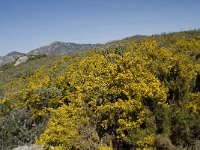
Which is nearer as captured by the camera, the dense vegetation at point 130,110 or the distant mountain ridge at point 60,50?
the dense vegetation at point 130,110

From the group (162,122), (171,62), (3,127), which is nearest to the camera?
(162,122)

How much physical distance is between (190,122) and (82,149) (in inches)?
133

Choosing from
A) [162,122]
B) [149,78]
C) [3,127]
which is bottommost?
[3,127]

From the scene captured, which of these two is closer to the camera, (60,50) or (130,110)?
(130,110)

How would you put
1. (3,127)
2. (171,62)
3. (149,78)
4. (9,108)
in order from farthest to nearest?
(9,108) → (3,127) → (171,62) → (149,78)

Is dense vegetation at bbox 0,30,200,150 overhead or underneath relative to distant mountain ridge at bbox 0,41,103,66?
overhead

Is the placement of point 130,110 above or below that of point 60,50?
above

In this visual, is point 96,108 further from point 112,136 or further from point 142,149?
point 142,149

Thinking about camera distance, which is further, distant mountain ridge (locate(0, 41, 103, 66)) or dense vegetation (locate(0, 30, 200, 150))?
distant mountain ridge (locate(0, 41, 103, 66))

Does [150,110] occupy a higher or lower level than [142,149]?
higher

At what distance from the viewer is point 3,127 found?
49.8ft

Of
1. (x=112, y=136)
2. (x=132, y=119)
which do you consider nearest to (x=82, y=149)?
(x=112, y=136)

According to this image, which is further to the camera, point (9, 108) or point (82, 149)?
point (9, 108)

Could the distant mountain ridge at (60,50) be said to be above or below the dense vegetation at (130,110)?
below
